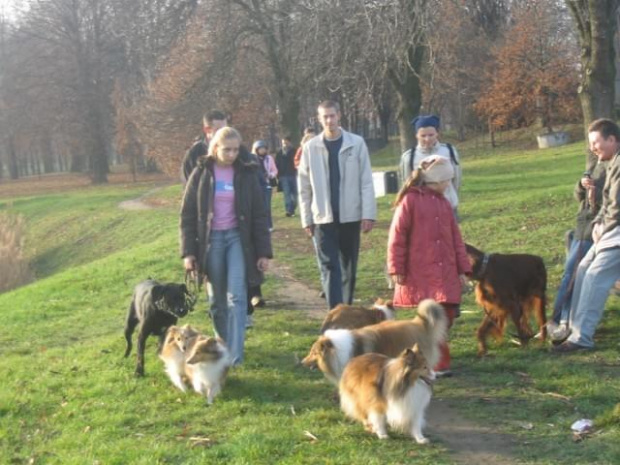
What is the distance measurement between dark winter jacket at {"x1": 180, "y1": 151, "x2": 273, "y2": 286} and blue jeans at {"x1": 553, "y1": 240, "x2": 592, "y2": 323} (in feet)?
9.18

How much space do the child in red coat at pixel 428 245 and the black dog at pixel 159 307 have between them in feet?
6.62

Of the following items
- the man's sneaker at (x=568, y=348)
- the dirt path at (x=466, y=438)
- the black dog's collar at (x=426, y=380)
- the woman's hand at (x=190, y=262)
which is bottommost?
the dirt path at (x=466, y=438)

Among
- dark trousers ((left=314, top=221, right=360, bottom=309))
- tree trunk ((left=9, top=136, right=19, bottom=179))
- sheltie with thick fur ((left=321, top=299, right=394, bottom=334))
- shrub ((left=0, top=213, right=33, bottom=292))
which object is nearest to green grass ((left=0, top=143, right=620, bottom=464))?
sheltie with thick fur ((left=321, top=299, right=394, bottom=334))

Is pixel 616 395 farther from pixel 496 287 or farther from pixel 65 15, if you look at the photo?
pixel 65 15

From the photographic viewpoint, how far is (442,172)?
19.9 feet

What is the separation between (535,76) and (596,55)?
29.0m

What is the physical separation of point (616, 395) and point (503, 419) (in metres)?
0.91

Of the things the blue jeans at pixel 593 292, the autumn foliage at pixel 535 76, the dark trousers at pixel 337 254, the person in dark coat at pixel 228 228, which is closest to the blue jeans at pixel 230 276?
the person in dark coat at pixel 228 228

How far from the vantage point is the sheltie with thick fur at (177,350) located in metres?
6.21

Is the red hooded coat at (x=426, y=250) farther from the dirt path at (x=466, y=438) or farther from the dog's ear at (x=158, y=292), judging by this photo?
the dog's ear at (x=158, y=292)

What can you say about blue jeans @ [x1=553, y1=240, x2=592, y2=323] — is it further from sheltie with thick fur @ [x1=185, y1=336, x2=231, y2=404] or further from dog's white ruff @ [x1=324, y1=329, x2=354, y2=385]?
sheltie with thick fur @ [x1=185, y1=336, x2=231, y2=404]

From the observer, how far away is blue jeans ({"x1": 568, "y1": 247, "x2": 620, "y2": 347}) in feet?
21.5

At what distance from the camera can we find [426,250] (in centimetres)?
605

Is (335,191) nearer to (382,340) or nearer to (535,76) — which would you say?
(382,340)
